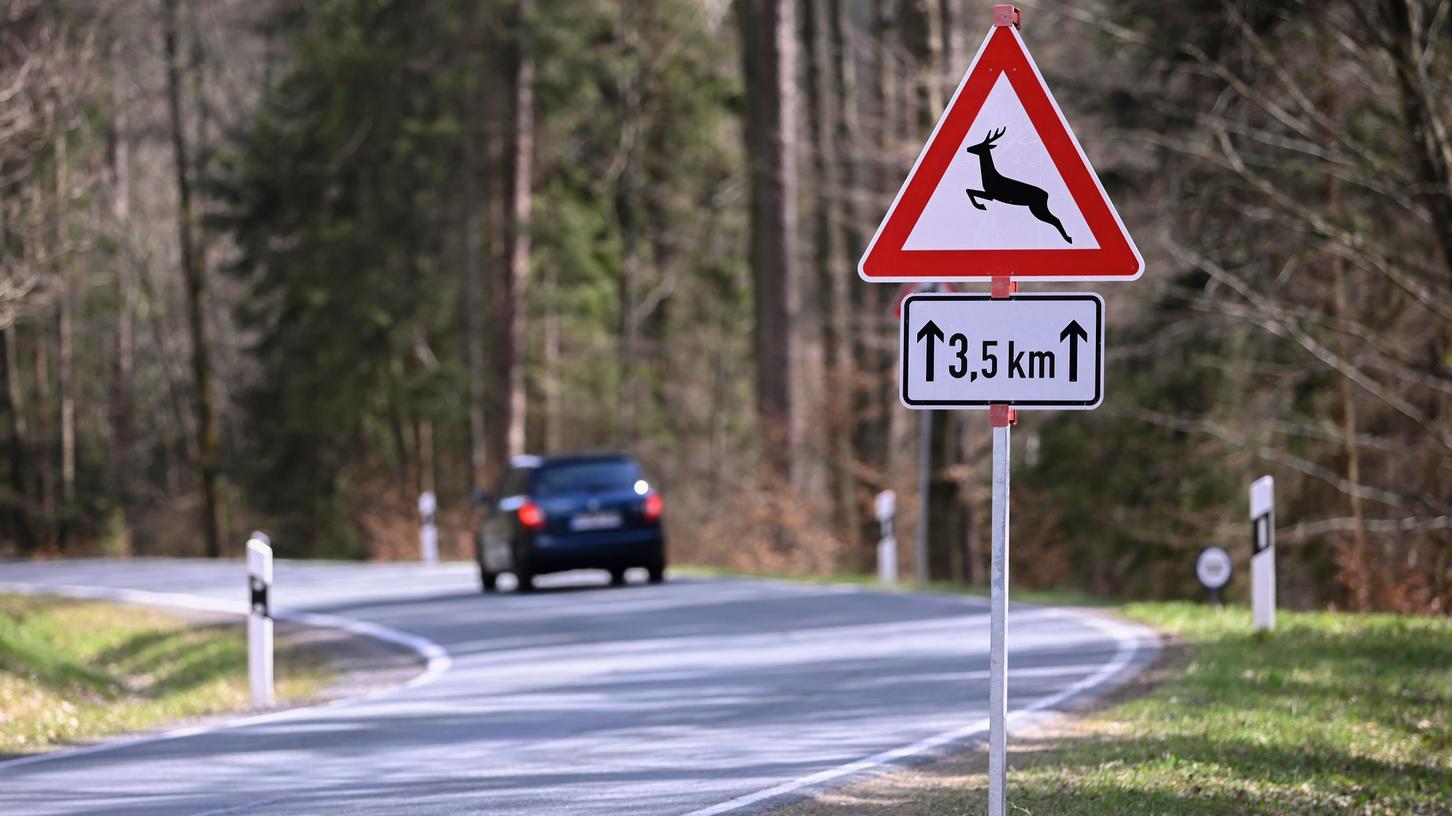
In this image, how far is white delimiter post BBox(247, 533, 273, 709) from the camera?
45.5 feet

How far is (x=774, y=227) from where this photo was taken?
32.4 m

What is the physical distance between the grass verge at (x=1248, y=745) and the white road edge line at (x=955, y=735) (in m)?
0.22

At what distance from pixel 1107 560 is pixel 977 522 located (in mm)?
2221

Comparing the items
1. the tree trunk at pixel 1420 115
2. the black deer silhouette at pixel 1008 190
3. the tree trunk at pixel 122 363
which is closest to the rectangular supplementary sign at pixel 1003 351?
the black deer silhouette at pixel 1008 190

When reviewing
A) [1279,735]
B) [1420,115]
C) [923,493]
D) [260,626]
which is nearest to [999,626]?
[1279,735]

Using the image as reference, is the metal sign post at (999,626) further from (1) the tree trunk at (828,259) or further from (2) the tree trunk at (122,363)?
(2) the tree trunk at (122,363)

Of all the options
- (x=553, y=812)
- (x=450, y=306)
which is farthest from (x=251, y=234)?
(x=553, y=812)

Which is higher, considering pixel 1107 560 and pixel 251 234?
pixel 251 234

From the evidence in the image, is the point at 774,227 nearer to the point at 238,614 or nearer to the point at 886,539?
the point at 886,539

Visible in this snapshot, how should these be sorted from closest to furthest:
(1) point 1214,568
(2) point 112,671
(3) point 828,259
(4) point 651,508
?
(1) point 1214,568 < (2) point 112,671 < (4) point 651,508 < (3) point 828,259

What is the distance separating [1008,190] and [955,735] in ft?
15.2

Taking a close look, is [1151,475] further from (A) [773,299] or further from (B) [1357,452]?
(A) [773,299]

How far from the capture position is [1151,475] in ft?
91.7

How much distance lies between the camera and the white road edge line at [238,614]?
38.2ft
